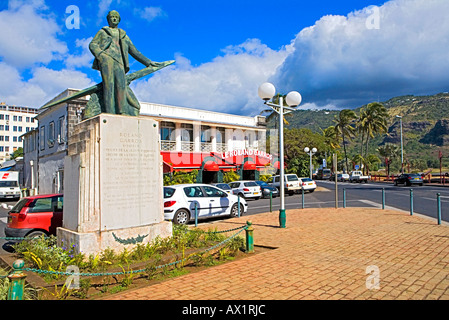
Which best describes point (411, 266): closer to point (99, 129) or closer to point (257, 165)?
point (99, 129)

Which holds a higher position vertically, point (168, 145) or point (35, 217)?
point (168, 145)

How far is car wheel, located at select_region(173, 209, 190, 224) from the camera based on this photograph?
12.0 m

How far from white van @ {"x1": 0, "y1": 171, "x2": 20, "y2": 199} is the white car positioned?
2127 centimetres

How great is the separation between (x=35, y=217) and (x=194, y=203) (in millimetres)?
5128

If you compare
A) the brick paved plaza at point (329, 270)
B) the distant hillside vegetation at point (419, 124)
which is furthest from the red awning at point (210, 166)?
the distant hillside vegetation at point (419, 124)

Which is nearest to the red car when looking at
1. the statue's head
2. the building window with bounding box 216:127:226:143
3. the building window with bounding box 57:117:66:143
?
the statue's head

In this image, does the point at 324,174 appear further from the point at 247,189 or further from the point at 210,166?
the point at 247,189

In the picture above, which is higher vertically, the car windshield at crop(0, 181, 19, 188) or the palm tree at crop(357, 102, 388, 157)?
the palm tree at crop(357, 102, 388, 157)

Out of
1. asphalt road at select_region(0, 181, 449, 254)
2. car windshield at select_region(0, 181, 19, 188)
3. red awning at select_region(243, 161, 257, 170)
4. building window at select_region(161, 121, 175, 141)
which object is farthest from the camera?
red awning at select_region(243, 161, 257, 170)

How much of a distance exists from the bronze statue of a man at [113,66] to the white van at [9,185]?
83.0ft

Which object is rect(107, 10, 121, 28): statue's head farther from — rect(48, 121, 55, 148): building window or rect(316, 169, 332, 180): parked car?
rect(316, 169, 332, 180): parked car

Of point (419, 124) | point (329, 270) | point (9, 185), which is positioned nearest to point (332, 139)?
point (419, 124)

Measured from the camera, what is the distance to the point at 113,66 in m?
7.20
